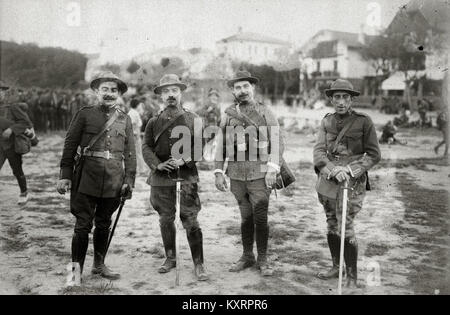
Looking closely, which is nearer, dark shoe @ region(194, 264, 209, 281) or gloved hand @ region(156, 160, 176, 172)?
dark shoe @ region(194, 264, 209, 281)

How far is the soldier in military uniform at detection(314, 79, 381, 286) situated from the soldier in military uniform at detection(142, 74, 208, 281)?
1372 millimetres

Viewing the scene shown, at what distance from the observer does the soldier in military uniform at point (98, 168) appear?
4.76 m

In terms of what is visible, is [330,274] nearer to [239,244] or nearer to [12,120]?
[239,244]

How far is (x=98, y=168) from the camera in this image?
4.81 meters

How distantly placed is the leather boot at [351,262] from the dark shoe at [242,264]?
113 centimetres

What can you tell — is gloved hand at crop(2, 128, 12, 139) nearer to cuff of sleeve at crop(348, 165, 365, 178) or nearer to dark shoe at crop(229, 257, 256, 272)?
dark shoe at crop(229, 257, 256, 272)

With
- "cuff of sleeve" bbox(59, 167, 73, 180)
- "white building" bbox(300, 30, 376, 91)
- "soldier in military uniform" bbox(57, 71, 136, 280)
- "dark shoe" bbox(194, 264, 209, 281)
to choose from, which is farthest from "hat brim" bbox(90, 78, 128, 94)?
"white building" bbox(300, 30, 376, 91)

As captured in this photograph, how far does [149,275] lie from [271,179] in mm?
1705

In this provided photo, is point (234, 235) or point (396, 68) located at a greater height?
point (396, 68)

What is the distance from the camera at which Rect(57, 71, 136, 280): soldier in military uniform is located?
4.76 metres

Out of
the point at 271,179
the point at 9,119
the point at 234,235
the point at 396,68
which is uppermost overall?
the point at 396,68
